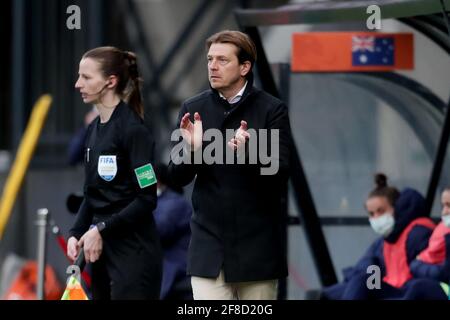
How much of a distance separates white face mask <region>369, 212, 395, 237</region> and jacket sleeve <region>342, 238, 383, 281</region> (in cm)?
19

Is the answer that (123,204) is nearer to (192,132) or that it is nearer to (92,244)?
(92,244)

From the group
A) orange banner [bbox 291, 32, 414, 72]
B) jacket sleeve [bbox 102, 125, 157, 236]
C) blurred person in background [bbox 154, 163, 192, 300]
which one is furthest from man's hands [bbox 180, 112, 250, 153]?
orange banner [bbox 291, 32, 414, 72]

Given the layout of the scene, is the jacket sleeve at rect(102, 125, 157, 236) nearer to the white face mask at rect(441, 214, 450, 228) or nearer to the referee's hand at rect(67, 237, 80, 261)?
the referee's hand at rect(67, 237, 80, 261)

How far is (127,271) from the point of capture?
21.9 ft

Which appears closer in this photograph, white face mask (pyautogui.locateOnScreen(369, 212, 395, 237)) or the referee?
the referee

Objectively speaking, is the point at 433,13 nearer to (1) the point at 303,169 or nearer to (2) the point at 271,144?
(2) the point at 271,144

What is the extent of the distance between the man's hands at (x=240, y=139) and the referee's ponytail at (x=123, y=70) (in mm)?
1124

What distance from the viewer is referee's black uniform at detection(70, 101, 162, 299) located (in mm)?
6637

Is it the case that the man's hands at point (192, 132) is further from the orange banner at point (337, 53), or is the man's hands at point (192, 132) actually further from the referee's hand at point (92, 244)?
the orange banner at point (337, 53)

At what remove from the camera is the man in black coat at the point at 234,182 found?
605cm

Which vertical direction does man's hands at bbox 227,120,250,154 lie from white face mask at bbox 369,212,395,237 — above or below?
above

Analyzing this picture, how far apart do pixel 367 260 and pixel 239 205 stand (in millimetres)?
2752

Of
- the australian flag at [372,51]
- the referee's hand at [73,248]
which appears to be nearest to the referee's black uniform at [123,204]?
the referee's hand at [73,248]
